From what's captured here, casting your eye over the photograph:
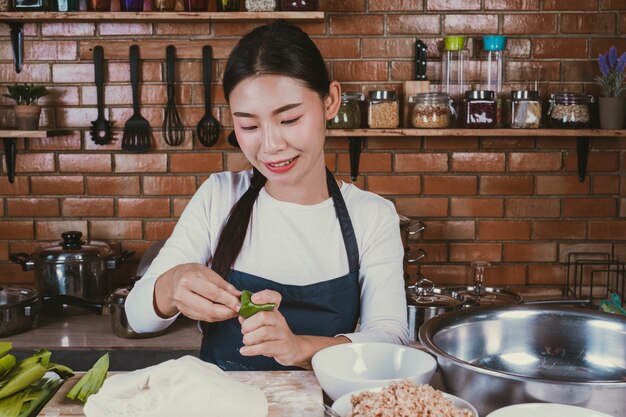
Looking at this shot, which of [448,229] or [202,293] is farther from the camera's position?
[448,229]

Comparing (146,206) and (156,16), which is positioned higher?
(156,16)

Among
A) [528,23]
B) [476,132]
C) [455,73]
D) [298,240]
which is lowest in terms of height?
[298,240]

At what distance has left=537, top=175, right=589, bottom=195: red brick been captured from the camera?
9.46 feet

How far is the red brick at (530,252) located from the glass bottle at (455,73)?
621 mm

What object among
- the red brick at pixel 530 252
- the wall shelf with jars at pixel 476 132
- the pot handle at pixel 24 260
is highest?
the wall shelf with jars at pixel 476 132

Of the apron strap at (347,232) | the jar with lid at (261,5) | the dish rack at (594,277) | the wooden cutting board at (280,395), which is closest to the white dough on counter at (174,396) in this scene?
the wooden cutting board at (280,395)

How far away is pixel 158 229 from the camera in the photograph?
9.56 feet

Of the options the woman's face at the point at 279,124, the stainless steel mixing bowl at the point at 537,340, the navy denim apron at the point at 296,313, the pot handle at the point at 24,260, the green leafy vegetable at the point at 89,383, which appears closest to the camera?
the green leafy vegetable at the point at 89,383

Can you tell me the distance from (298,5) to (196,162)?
2.45 ft

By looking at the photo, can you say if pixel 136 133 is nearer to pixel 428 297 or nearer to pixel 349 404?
pixel 428 297

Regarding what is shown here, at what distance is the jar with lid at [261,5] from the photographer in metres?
2.62

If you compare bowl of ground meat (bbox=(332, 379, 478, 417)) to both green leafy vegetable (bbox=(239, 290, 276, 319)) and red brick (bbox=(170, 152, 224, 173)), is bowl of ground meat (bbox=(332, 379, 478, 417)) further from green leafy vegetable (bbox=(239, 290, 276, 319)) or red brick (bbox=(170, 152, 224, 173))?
red brick (bbox=(170, 152, 224, 173))

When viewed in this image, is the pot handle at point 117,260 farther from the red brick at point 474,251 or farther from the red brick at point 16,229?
the red brick at point 474,251

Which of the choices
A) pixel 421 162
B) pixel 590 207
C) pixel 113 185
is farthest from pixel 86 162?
pixel 590 207
